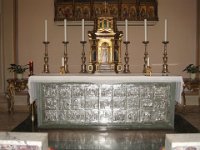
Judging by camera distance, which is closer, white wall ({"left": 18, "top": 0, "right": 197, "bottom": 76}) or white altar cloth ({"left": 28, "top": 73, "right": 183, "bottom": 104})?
Result: white altar cloth ({"left": 28, "top": 73, "right": 183, "bottom": 104})

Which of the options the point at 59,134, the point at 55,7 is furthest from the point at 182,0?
the point at 59,134

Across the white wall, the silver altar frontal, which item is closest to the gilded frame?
the white wall

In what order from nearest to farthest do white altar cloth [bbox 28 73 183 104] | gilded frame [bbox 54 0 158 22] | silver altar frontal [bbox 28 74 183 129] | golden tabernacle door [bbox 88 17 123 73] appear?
white altar cloth [bbox 28 73 183 104] < silver altar frontal [bbox 28 74 183 129] < golden tabernacle door [bbox 88 17 123 73] < gilded frame [bbox 54 0 158 22]

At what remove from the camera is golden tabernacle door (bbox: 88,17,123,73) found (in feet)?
20.0

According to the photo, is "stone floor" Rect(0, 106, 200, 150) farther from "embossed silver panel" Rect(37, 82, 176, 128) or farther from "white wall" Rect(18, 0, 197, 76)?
"white wall" Rect(18, 0, 197, 76)

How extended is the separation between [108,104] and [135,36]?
132 inches

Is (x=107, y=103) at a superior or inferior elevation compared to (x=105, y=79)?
inferior

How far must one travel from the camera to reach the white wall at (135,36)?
27.8 feet

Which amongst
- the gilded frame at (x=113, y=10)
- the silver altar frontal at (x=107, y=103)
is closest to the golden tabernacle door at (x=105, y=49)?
the silver altar frontal at (x=107, y=103)

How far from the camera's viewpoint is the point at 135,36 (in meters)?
8.52

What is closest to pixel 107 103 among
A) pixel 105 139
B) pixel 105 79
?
pixel 105 79

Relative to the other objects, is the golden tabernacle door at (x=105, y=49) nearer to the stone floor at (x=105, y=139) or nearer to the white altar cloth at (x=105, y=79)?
the white altar cloth at (x=105, y=79)

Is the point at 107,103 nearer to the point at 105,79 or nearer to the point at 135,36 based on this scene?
the point at 105,79

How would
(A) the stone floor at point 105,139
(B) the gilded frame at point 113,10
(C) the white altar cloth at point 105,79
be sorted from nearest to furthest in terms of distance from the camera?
(A) the stone floor at point 105,139, (C) the white altar cloth at point 105,79, (B) the gilded frame at point 113,10
